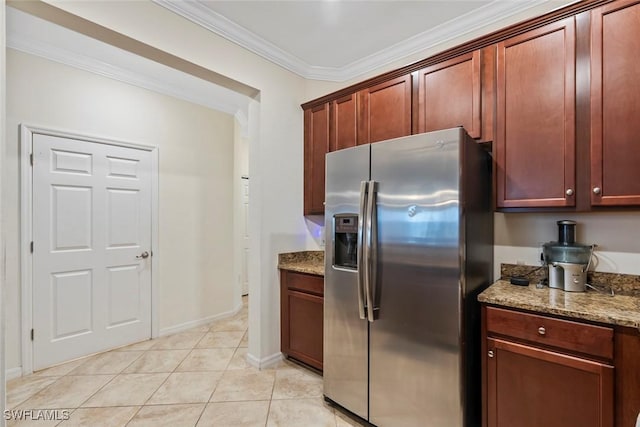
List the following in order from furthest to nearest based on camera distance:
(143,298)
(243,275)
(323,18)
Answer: (243,275) → (143,298) → (323,18)

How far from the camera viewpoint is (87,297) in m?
2.81

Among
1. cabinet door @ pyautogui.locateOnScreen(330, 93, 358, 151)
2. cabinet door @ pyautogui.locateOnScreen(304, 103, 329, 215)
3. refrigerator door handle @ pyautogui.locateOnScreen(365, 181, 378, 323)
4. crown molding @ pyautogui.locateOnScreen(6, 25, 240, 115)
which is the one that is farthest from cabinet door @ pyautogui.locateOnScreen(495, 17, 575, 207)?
crown molding @ pyautogui.locateOnScreen(6, 25, 240, 115)

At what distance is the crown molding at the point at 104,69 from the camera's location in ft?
7.94

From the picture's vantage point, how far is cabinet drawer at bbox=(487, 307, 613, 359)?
1286 mm

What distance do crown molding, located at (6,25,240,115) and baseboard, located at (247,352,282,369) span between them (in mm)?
2868

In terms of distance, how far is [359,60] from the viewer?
2873mm

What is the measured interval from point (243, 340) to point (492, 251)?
255 centimetres

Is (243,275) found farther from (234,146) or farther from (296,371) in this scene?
(296,371)

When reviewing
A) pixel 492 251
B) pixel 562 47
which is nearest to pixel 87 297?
pixel 492 251

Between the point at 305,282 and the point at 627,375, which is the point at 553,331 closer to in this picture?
the point at 627,375

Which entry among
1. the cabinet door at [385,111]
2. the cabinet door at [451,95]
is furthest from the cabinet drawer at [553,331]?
the cabinet door at [385,111]

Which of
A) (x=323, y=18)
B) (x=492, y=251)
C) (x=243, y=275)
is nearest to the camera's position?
(x=492, y=251)

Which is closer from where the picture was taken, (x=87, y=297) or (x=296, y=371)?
(x=296, y=371)

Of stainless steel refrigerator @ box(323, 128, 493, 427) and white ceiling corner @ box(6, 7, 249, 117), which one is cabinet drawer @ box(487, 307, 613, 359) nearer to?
stainless steel refrigerator @ box(323, 128, 493, 427)
